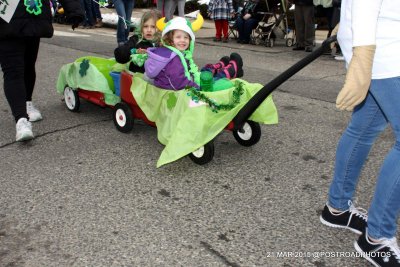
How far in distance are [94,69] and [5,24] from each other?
2.90ft

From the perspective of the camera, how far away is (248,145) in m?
3.57

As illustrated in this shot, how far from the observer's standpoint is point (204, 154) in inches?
125

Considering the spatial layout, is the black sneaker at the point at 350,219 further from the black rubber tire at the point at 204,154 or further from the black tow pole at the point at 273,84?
the black rubber tire at the point at 204,154

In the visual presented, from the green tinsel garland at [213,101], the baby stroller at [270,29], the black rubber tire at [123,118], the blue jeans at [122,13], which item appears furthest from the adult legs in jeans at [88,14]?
the green tinsel garland at [213,101]

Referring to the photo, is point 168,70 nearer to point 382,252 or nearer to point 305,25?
point 382,252

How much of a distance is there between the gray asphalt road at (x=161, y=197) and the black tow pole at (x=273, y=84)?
0.44 meters

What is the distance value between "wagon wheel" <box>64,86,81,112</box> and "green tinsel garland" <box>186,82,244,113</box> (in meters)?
1.63

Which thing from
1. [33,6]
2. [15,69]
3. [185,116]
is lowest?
[185,116]

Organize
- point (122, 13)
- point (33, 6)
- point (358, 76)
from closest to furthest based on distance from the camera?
1. point (358, 76)
2. point (33, 6)
3. point (122, 13)

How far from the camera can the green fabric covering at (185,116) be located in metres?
2.97

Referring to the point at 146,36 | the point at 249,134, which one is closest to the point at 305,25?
the point at 146,36

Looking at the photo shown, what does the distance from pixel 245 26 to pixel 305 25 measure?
1.80 meters

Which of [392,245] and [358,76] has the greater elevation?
[358,76]

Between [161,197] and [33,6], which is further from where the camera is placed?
[33,6]
